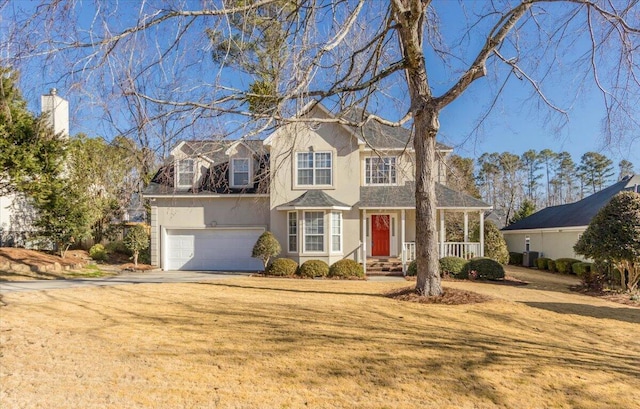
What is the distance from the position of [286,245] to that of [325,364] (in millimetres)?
12628

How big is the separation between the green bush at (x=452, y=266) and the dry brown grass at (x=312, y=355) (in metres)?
5.82

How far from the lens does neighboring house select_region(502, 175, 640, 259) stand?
2066cm

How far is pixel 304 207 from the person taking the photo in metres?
16.7

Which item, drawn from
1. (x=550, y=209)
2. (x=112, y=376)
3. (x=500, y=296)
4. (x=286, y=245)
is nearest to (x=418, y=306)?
(x=500, y=296)

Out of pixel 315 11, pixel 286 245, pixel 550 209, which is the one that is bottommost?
pixel 286 245

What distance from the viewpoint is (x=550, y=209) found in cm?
2850

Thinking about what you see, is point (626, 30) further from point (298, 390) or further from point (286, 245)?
point (286, 245)

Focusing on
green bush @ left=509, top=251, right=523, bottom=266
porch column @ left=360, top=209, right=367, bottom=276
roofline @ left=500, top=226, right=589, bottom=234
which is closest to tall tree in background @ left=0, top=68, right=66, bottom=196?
porch column @ left=360, top=209, right=367, bottom=276

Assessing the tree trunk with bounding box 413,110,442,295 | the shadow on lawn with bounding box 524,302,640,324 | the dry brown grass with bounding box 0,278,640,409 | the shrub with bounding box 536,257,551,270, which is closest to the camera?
the dry brown grass with bounding box 0,278,640,409

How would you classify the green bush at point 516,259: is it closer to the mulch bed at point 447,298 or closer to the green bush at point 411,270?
the green bush at point 411,270

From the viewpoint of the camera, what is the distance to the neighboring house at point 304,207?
17.2 m

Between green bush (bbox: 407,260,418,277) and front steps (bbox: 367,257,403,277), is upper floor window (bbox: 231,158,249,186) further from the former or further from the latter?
green bush (bbox: 407,260,418,277)

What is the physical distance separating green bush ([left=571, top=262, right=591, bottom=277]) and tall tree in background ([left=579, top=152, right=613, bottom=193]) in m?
45.6

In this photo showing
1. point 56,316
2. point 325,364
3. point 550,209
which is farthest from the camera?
point 550,209
